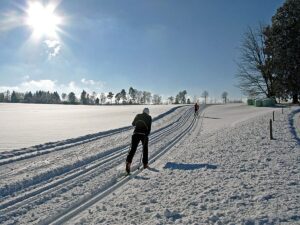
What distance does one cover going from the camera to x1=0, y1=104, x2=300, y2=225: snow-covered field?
227 inches

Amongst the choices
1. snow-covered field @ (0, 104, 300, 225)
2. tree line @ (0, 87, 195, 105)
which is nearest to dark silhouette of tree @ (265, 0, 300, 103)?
snow-covered field @ (0, 104, 300, 225)

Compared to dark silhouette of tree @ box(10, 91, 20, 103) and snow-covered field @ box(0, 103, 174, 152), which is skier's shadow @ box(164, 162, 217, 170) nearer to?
snow-covered field @ box(0, 103, 174, 152)

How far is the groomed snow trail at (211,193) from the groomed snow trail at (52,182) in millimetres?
647

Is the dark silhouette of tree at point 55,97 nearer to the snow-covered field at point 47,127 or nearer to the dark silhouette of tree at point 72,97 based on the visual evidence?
the dark silhouette of tree at point 72,97

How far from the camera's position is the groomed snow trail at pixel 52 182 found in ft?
20.5

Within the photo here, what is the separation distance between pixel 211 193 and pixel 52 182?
14.1 ft

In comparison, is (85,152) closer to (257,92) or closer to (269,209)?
(269,209)

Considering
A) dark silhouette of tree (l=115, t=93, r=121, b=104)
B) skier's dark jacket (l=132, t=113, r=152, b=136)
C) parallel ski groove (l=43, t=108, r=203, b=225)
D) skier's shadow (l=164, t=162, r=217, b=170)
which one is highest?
dark silhouette of tree (l=115, t=93, r=121, b=104)

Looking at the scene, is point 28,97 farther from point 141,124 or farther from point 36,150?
point 141,124

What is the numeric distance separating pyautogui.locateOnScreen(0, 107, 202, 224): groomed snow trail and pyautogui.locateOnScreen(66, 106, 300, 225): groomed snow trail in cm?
65

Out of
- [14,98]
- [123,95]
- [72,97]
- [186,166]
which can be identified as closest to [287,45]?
[186,166]

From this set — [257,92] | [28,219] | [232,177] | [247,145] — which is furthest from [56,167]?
[257,92]

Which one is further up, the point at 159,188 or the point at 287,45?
the point at 287,45

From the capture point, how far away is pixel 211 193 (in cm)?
697
